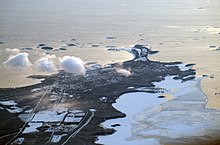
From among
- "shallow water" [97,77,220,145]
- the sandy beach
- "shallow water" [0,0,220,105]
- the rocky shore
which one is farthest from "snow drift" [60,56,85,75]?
"shallow water" [97,77,220,145]

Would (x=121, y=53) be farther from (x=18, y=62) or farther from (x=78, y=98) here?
(x=78, y=98)

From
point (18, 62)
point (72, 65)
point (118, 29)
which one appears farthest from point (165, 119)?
point (118, 29)

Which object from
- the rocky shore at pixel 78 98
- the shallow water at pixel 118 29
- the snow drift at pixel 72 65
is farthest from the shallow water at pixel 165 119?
the snow drift at pixel 72 65

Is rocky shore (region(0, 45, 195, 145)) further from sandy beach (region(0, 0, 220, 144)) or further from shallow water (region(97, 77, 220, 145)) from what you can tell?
shallow water (region(97, 77, 220, 145))

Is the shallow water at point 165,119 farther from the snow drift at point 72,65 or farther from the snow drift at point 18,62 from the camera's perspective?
the snow drift at point 18,62

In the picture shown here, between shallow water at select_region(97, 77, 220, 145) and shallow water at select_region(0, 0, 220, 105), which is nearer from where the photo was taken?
shallow water at select_region(97, 77, 220, 145)

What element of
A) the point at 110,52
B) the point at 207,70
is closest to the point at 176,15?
the point at 110,52

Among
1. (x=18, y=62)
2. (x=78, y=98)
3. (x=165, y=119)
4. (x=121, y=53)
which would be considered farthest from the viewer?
(x=121, y=53)

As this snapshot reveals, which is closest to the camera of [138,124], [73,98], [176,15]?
[138,124]

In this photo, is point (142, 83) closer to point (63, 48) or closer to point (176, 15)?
point (63, 48)
